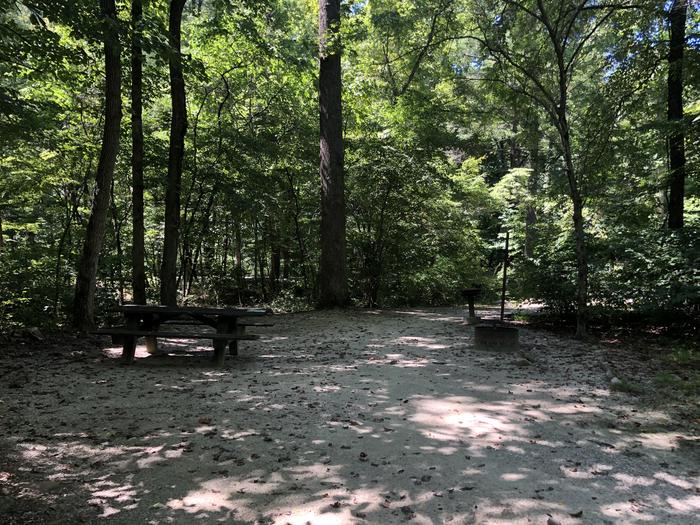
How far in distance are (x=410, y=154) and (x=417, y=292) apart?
4579 mm

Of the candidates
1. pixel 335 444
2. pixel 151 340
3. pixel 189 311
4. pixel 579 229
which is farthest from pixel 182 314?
pixel 579 229

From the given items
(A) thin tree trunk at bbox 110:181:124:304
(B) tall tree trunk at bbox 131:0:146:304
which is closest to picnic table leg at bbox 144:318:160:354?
(B) tall tree trunk at bbox 131:0:146:304

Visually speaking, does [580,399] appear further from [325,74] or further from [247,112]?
[247,112]

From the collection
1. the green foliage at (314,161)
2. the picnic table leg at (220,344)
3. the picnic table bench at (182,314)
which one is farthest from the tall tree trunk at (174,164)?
the picnic table leg at (220,344)

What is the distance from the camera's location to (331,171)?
11.4 meters

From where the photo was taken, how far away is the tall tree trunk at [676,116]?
878cm

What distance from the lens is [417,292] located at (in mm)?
14867

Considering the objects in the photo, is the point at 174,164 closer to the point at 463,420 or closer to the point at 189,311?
the point at 189,311

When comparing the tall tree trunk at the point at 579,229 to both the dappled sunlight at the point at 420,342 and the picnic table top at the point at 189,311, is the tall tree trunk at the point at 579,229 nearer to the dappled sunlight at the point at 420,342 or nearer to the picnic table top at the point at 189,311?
the dappled sunlight at the point at 420,342

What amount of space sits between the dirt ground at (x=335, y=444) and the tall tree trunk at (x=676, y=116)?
16.2 ft

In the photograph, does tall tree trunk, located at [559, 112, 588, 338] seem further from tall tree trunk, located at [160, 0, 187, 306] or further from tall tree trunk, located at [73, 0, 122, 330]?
tall tree trunk, located at [73, 0, 122, 330]

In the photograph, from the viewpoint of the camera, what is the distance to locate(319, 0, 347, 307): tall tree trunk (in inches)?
451

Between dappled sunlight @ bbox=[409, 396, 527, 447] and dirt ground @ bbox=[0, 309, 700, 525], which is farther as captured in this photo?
dappled sunlight @ bbox=[409, 396, 527, 447]

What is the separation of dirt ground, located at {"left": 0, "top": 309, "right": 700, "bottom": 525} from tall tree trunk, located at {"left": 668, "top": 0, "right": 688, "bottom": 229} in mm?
4929
